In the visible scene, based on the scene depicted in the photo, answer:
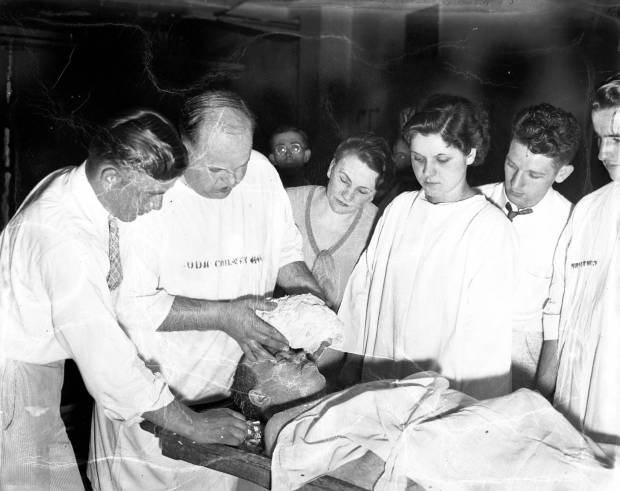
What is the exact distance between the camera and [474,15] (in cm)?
227

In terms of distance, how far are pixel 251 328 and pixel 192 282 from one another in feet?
0.98

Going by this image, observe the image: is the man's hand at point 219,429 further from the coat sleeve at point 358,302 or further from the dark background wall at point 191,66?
the dark background wall at point 191,66

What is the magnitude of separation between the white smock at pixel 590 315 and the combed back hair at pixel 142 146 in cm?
138

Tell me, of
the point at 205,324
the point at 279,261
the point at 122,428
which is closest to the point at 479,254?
the point at 279,261

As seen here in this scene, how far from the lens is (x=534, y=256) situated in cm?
227

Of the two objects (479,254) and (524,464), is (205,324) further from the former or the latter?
(524,464)

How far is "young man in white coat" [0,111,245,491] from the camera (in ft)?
6.77

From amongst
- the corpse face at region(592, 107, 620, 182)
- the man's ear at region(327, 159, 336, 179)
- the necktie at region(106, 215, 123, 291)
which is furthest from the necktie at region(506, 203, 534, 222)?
the necktie at region(106, 215, 123, 291)

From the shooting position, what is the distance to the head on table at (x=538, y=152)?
2.17 meters

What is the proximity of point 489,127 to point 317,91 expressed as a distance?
0.63 m

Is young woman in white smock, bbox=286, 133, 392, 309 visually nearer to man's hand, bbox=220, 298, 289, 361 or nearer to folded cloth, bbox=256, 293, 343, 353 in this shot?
folded cloth, bbox=256, 293, 343, 353

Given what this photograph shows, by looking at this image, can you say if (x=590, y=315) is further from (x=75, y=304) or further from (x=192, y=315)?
(x=75, y=304)

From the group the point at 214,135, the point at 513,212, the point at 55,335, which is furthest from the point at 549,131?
the point at 55,335

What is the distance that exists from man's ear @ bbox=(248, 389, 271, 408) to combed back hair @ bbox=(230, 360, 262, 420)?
2 centimetres
